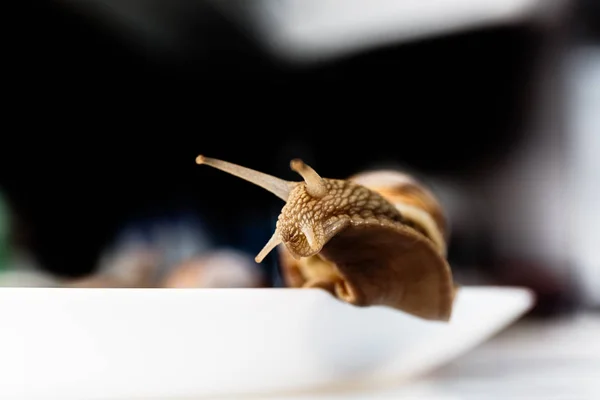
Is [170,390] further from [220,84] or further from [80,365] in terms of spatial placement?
[220,84]

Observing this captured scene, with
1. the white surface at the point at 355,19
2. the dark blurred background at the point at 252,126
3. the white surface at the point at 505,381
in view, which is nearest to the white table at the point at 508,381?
the white surface at the point at 505,381

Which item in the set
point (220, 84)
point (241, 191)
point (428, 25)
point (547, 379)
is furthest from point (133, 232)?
point (547, 379)

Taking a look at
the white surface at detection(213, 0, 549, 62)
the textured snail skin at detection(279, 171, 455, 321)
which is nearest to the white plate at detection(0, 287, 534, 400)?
the textured snail skin at detection(279, 171, 455, 321)

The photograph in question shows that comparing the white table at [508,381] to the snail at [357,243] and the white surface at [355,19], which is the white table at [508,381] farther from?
the white surface at [355,19]

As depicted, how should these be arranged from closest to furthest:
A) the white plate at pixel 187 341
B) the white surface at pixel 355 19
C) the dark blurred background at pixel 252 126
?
the white plate at pixel 187 341 → the dark blurred background at pixel 252 126 → the white surface at pixel 355 19

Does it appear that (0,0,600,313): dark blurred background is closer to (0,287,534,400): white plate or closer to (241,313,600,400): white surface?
(241,313,600,400): white surface
